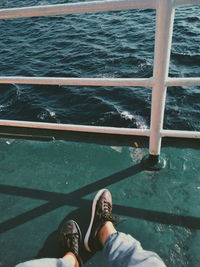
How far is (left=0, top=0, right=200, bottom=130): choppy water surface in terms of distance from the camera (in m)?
7.77

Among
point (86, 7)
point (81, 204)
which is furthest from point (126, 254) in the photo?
point (86, 7)

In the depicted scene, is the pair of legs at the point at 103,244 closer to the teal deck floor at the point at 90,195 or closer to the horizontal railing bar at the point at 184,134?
the teal deck floor at the point at 90,195

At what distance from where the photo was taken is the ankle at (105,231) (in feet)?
7.39

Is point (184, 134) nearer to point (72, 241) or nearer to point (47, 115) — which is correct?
point (72, 241)

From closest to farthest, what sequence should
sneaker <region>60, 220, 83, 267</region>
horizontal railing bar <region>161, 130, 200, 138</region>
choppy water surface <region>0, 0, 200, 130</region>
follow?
sneaker <region>60, 220, 83, 267</region> → horizontal railing bar <region>161, 130, 200, 138</region> → choppy water surface <region>0, 0, 200, 130</region>

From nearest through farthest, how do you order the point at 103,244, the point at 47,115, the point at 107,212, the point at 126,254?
the point at 126,254 < the point at 103,244 < the point at 107,212 < the point at 47,115

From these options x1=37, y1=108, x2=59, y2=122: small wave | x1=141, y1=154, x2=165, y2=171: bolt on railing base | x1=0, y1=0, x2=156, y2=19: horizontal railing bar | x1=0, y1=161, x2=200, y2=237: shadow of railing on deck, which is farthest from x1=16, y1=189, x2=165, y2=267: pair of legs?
x1=37, y1=108, x2=59, y2=122: small wave

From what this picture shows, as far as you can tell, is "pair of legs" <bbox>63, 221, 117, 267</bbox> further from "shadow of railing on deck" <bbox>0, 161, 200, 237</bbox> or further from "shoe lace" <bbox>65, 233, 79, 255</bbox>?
"shadow of railing on deck" <bbox>0, 161, 200, 237</bbox>

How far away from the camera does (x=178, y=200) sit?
255 centimetres

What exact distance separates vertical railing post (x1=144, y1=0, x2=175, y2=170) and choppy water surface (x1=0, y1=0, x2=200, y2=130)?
4.51 metres

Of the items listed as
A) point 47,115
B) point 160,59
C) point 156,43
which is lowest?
point 47,115

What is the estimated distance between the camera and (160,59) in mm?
2219

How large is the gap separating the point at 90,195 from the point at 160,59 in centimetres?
126

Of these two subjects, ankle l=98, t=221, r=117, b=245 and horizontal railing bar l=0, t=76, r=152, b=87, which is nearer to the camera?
ankle l=98, t=221, r=117, b=245
